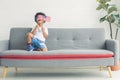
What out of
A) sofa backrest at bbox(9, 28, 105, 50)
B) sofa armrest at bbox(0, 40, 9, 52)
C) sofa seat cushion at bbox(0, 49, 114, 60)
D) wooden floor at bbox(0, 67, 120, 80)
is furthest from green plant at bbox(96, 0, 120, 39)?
sofa armrest at bbox(0, 40, 9, 52)

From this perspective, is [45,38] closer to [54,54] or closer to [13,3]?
[54,54]

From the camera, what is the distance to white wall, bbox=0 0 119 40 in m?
4.31

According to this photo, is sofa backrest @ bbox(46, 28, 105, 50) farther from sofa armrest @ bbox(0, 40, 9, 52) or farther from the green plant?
sofa armrest @ bbox(0, 40, 9, 52)

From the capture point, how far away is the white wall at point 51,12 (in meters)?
4.31

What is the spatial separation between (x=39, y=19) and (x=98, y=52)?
1.06m

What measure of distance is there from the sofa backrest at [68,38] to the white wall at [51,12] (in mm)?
390

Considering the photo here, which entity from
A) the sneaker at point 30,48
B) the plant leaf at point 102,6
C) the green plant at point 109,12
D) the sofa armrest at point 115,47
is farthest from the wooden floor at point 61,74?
the plant leaf at point 102,6

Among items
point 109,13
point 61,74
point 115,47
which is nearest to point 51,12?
point 109,13

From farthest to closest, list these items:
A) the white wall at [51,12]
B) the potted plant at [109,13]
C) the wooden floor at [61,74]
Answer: the white wall at [51,12], the potted plant at [109,13], the wooden floor at [61,74]

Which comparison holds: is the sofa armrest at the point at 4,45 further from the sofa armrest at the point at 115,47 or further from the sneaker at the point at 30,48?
the sofa armrest at the point at 115,47

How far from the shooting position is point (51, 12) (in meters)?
4.32

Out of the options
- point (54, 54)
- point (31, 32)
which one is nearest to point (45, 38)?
point (31, 32)

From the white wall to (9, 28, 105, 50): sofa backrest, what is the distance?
39 cm

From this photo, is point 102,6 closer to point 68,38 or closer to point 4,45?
point 68,38
